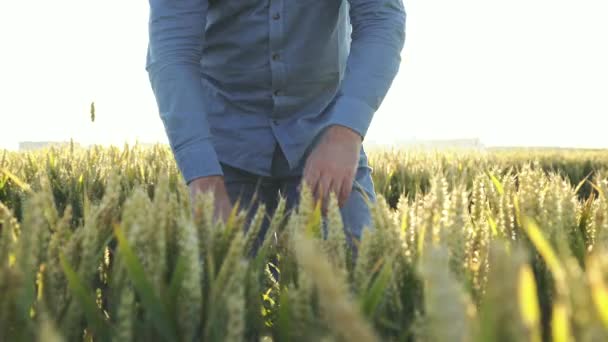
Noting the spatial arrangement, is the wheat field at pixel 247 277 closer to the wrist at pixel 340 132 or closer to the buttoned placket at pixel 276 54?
the wrist at pixel 340 132

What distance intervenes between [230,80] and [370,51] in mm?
809

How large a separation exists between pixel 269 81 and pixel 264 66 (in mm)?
67

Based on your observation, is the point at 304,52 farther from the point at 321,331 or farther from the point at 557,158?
the point at 557,158

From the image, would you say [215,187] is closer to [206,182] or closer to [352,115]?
[206,182]

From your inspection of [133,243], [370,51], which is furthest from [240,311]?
[370,51]

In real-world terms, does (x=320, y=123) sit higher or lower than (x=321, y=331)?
higher

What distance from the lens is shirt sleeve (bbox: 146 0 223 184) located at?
193 centimetres

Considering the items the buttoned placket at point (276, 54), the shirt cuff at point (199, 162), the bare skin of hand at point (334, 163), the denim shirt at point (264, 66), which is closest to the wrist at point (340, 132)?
the bare skin of hand at point (334, 163)

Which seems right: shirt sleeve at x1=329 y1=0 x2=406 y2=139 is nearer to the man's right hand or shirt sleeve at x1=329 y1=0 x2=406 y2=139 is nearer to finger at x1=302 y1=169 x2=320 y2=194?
finger at x1=302 y1=169 x2=320 y2=194

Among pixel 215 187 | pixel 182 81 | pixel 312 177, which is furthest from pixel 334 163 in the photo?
pixel 182 81

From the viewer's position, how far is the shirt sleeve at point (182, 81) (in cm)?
193

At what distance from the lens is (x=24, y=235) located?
2.76ft

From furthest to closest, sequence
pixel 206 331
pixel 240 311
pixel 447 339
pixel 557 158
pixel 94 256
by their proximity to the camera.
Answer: pixel 557 158, pixel 94 256, pixel 206 331, pixel 240 311, pixel 447 339

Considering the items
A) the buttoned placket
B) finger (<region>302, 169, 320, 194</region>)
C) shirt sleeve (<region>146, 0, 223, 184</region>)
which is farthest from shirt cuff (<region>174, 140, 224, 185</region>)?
the buttoned placket
